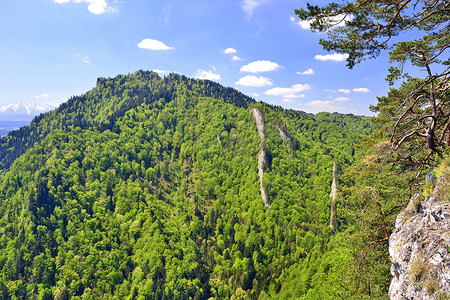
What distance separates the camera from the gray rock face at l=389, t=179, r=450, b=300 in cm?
779

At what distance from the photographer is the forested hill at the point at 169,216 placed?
303ft

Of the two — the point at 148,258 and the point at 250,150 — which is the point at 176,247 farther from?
the point at 250,150

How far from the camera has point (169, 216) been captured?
433ft

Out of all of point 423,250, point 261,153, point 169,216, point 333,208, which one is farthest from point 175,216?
point 423,250

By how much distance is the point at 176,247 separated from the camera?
→ 106m

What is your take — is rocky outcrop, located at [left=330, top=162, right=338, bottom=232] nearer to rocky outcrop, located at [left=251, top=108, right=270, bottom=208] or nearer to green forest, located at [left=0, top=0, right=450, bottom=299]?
green forest, located at [left=0, top=0, right=450, bottom=299]

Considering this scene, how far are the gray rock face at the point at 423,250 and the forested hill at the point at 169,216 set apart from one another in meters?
44.4

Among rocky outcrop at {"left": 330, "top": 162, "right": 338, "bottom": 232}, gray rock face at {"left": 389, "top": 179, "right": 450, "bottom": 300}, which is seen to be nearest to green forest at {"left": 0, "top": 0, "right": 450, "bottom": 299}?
rocky outcrop at {"left": 330, "top": 162, "right": 338, "bottom": 232}

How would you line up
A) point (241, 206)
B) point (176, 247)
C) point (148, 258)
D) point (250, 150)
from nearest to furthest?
point (148, 258)
point (176, 247)
point (241, 206)
point (250, 150)

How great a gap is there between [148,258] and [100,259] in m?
23.0

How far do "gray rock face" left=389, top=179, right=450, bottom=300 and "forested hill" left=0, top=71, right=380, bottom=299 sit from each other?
146ft

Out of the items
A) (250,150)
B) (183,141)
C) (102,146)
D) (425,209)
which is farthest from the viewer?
(183,141)

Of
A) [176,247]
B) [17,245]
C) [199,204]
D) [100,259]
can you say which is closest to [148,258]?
[176,247]

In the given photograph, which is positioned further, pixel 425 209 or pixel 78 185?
pixel 78 185
